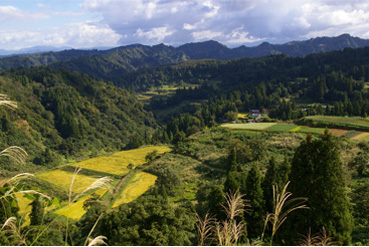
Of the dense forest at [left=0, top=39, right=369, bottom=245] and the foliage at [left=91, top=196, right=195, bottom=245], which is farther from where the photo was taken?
the foliage at [left=91, top=196, right=195, bottom=245]

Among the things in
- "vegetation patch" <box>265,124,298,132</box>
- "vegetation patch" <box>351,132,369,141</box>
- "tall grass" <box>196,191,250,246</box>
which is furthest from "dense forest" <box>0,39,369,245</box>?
"vegetation patch" <box>265,124,298,132</box>

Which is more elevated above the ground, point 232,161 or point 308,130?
point 308,130

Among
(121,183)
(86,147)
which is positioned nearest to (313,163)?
(121,183)

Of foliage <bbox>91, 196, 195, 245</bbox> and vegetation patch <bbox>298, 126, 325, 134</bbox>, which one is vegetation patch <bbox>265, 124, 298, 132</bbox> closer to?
vegetation patch <bbox>298, 126, 325, 134</bbox>

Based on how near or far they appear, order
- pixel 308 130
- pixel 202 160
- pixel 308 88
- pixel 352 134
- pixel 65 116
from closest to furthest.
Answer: pixel 202 160, pixel 352 134, pixel 308 130, pixel 65 116, pixel 308 88

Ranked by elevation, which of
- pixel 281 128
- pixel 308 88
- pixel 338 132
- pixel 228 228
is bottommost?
pixel 281 128

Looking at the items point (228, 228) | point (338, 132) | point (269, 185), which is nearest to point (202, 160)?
point (269, 185)

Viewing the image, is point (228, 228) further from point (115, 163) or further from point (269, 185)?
point (115, 163)
